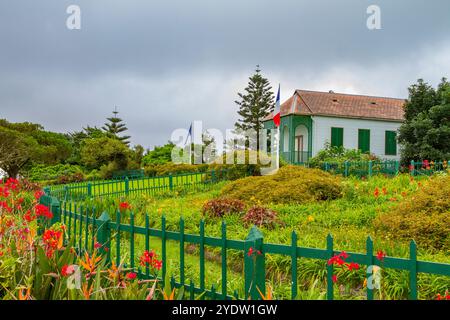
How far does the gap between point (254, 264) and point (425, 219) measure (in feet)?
13.8

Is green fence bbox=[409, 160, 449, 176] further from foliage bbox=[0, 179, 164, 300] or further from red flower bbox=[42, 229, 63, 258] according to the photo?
red flower bbox=[42, 229, 63, 258]

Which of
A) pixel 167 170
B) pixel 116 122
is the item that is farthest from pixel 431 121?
pixel 116 122

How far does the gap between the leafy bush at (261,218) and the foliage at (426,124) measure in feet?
54.3

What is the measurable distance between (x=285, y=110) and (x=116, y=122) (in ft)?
97.9

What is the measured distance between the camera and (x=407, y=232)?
6.15m

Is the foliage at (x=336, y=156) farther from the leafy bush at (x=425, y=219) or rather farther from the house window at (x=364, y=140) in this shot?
the leafy bush at (x=425, y=219)

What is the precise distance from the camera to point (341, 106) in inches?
1091

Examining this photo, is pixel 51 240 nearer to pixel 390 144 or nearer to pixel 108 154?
pixel 108 154

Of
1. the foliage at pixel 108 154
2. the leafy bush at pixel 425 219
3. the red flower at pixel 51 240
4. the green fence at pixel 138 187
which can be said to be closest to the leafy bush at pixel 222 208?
the leafy bush at pixel 425 219

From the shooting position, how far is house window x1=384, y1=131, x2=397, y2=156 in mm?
27734

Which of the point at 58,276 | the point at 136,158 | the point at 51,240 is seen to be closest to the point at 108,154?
the point at 136,158

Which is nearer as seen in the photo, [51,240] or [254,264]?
[254,264]

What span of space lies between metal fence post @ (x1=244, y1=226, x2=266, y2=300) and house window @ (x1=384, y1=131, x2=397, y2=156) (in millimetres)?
26797

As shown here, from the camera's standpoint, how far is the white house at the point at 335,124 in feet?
86.7
